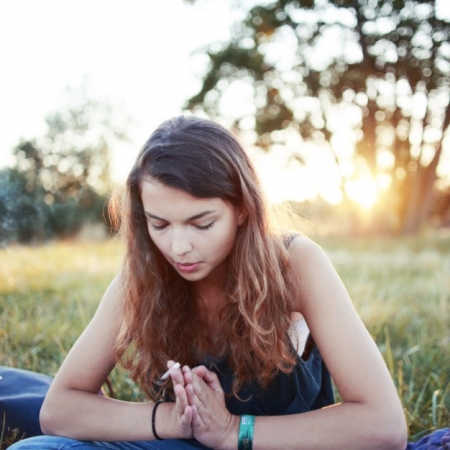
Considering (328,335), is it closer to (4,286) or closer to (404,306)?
(404,306)

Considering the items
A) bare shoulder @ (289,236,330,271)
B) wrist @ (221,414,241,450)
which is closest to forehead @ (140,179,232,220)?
bare shoulder @ (289,236,330,271)

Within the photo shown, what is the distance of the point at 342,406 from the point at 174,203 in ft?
2.59

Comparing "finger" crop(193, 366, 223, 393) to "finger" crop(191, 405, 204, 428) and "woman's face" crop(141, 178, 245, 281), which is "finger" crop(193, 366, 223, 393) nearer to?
"finger" crop(191, 405, 204, 428)

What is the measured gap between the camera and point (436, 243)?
32.7ft

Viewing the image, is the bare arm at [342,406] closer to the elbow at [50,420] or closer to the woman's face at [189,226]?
the woman's face at [189,226]

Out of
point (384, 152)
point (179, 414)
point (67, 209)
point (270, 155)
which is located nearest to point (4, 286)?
point (179, 414)

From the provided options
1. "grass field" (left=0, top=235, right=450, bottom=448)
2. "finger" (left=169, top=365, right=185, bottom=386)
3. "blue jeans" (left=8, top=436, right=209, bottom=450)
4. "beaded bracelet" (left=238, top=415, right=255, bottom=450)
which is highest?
"finger" (left=169, top=365, right=185, bottom=386)

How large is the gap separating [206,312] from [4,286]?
10.6ft

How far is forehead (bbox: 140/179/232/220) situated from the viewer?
1.52m

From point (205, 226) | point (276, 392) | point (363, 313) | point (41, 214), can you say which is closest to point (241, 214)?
point (205, 226)

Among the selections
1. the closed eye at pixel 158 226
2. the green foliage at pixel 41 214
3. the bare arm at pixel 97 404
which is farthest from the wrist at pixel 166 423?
the green foliage at pixel 41 214

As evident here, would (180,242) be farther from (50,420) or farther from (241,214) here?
(50,420)

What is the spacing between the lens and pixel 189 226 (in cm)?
155

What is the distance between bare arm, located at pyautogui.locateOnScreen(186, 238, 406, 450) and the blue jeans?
0.41 feet
